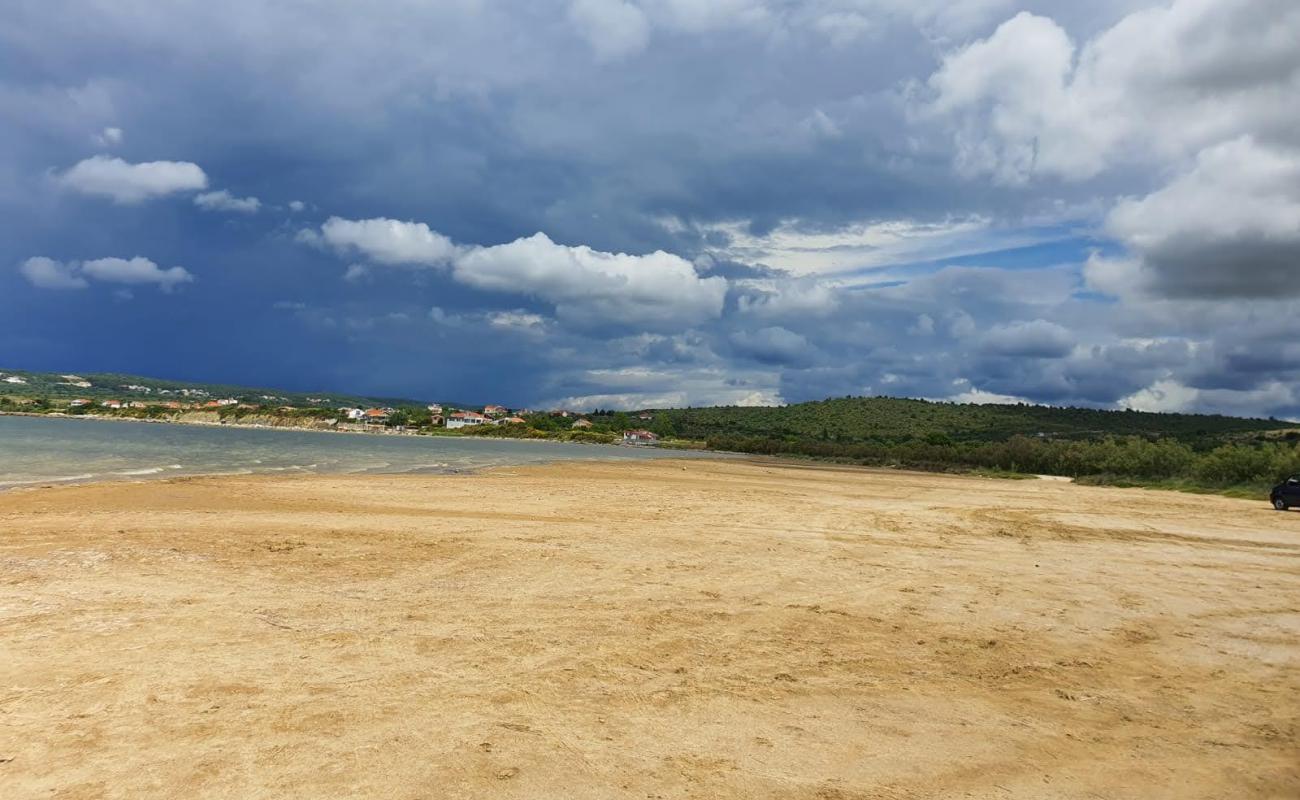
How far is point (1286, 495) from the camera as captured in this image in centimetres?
2886

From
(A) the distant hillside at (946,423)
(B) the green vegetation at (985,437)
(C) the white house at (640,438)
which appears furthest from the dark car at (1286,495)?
(C) the white house at (640,438)

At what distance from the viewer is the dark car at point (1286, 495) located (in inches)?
1130

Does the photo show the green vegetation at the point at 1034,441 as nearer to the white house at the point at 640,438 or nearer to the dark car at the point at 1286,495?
the dark car at the point at 1286,495

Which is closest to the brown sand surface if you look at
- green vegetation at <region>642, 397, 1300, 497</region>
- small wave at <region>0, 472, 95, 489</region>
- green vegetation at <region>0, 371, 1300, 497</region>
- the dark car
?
small wave at <region>0, 472, 95, 489</region>

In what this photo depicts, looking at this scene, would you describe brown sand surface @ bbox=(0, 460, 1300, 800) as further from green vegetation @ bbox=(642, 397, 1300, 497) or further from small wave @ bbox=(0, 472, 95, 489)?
green vegetation @ bbox=(642, 397, 1300, 497)

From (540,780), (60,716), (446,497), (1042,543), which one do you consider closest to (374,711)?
(540,780)

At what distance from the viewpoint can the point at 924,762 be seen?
18.2 ft

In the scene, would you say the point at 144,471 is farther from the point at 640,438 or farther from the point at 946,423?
the point at 640,438

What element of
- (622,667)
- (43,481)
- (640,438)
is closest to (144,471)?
(43,481)

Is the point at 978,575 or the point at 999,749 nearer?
the point at 999,749

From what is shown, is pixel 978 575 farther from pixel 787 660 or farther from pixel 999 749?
pixel 999 749

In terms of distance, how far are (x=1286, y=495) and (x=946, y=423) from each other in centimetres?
12133

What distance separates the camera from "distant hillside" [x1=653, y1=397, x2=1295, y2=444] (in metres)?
113

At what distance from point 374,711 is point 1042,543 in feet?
55.9
